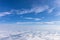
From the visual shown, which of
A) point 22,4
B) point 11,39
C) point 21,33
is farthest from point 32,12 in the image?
point 11,39

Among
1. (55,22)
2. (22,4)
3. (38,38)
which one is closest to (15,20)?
(22,4)

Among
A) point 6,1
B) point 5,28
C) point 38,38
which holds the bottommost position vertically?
point 38,38

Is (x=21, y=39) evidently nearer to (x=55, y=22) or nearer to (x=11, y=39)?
(x=11, y=39)

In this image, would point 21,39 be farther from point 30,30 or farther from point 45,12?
point 45,12

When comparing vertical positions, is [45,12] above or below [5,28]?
above

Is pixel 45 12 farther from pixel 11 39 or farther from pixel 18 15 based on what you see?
pixel 11 39

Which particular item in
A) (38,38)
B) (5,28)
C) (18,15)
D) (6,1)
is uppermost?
(6,1)

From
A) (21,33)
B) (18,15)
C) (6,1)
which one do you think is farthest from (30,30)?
(6,1)

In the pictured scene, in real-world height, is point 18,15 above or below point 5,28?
above
